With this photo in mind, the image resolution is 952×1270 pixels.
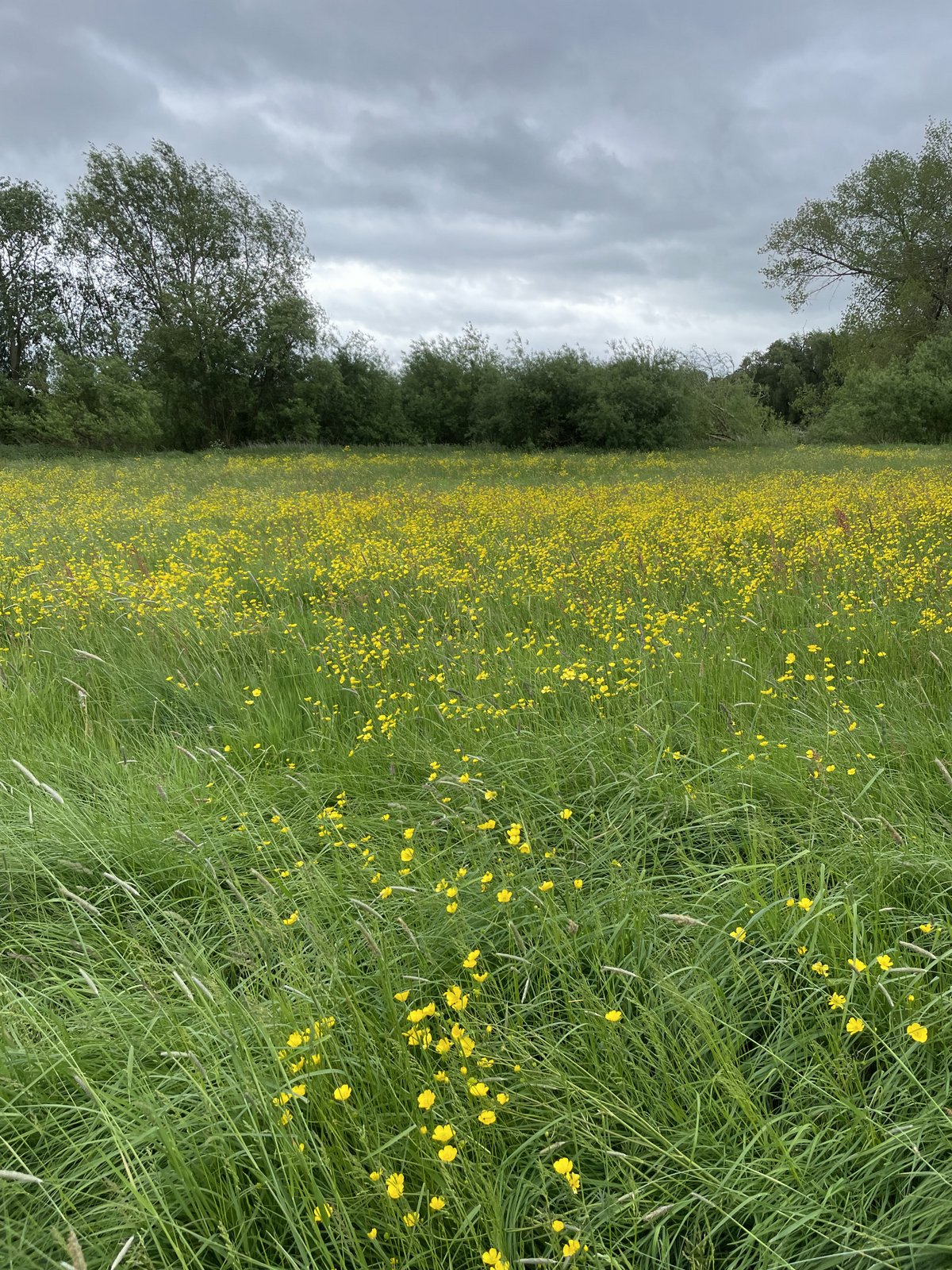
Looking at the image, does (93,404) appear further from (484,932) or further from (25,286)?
(484,932)

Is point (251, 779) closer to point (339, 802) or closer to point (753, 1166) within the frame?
point (339, 802)

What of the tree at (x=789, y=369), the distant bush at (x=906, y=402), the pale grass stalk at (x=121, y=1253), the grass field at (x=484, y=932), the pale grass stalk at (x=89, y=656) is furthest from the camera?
the tree at (x=789, y=369)

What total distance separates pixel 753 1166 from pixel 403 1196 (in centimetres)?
69

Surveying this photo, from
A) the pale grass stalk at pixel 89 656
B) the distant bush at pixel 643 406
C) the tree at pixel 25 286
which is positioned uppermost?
the tree at pixel 25 286

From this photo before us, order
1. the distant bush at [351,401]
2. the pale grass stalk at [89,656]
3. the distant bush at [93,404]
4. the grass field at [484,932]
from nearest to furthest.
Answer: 1. the grass field at [484,932]
2. the pale grass stalk at [89,656]
3. the distant bush at [93,404]
4. the distant bush at [351,401]

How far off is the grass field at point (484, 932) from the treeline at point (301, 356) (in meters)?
24.2

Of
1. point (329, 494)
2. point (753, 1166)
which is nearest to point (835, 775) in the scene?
point (753, 1166)

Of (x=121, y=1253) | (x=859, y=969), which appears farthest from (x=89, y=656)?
(x=859, y=969)

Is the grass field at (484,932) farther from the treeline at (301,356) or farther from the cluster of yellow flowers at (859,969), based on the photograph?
the treeline at (301,356)

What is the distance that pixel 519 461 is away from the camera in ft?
69.2

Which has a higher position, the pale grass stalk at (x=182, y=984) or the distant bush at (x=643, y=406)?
the distant bush at (x=643, y=406)

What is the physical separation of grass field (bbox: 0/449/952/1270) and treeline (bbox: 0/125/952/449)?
24.2m

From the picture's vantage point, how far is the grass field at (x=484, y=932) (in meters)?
1.27

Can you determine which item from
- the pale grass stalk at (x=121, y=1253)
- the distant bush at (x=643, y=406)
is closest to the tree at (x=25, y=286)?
the distant bush at (x=643, y=406)
